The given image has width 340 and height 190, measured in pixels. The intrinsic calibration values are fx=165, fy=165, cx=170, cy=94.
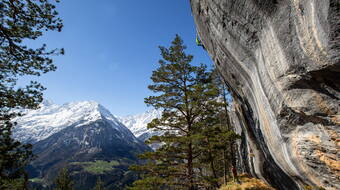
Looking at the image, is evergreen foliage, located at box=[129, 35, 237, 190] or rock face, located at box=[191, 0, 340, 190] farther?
evergreen foliage, located at box=[129, 35, 237, 190]

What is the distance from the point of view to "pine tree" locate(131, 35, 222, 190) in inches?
441

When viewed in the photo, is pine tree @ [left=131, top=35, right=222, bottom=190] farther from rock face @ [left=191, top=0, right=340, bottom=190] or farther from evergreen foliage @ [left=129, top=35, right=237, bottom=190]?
rock face @ [left=191, top=0, right=340, bottom=190]

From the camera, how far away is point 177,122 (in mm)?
12922

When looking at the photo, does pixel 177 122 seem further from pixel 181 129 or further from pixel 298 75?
pixel 298 75

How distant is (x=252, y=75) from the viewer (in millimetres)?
8344

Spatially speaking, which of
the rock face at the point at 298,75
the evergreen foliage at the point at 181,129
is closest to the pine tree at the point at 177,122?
the evergreen foliage at the point at 181,129

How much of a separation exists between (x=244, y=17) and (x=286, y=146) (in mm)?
5887

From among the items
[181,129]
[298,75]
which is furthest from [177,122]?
[298,75]

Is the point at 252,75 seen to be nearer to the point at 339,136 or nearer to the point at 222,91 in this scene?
the point at 339,136

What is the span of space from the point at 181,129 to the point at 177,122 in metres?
0.64

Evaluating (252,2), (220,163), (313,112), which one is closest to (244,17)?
(252,2)

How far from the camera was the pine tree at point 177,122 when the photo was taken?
441 inches

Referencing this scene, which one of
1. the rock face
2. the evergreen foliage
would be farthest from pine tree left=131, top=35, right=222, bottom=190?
the rock face

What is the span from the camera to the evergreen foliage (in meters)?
11.0
